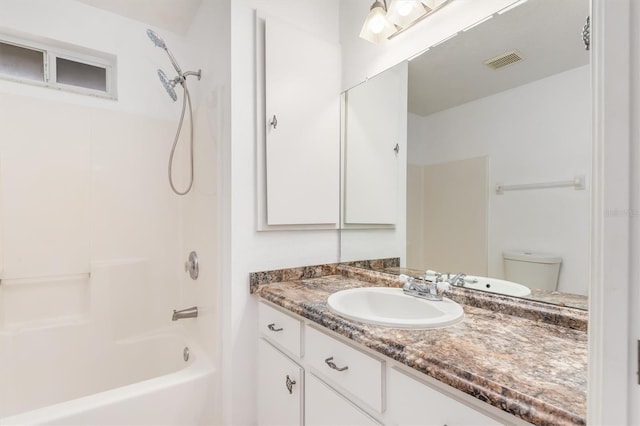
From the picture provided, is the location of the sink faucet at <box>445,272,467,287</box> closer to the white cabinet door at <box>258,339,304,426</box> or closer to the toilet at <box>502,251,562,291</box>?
the toilet at <box>502,251,562,291</box>

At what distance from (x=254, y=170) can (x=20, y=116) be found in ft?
4.86

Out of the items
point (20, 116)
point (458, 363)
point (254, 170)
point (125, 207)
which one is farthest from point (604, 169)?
point (20, 116)

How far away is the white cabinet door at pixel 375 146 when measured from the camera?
5.14 feet

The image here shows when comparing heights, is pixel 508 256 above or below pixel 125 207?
below

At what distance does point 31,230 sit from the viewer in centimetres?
180

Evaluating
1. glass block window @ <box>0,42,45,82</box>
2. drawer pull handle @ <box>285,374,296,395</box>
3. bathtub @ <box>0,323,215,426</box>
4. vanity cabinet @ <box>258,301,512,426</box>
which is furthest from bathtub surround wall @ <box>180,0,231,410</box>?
glass block window @ <box>0,42,45,82</box>

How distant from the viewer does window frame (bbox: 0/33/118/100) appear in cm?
185

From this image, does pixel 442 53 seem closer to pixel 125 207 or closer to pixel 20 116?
pixel 125 207

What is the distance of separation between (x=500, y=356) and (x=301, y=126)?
132cm

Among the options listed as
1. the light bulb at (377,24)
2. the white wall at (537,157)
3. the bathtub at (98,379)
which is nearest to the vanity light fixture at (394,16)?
the light bulb at (377,24)

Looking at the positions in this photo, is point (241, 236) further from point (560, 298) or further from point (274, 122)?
point (560, 298)

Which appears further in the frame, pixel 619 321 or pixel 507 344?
pixel 507 344

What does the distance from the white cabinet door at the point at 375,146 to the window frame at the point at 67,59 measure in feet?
5.39

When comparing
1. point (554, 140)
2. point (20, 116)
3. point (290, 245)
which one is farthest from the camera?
point (20, 116)
